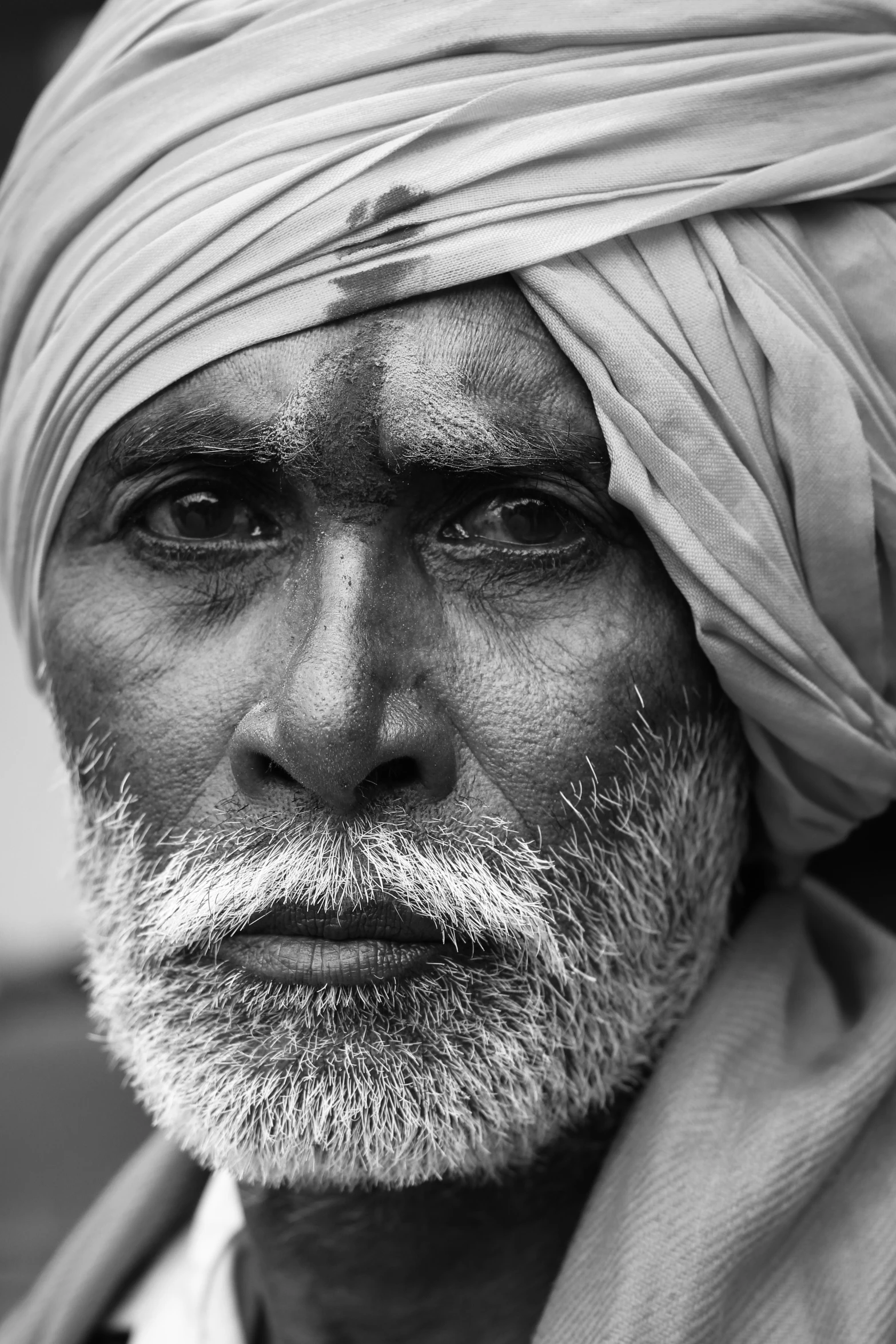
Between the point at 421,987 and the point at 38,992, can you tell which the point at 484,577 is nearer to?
the point at 421,987

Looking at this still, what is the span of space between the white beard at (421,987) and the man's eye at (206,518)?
35 centimetres

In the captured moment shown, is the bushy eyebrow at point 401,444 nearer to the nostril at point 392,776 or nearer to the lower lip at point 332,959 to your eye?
the nostril at point 392,776

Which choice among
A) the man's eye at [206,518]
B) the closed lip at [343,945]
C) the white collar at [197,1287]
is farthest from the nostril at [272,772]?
the white collar at [197,1287]

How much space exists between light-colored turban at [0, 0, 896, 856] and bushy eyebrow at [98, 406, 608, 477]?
0.06 meters

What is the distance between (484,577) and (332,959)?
0.49m

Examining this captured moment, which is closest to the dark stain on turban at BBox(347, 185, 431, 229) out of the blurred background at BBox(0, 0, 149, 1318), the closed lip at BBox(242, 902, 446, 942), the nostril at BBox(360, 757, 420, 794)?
the nostril at BBox(360, 757, 420, 794)

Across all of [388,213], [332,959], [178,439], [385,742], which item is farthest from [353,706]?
[388,213]

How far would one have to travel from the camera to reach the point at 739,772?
209 centimetres

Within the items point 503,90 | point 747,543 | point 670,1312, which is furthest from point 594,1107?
point 503,90

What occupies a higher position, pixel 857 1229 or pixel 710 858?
pixel 710 858

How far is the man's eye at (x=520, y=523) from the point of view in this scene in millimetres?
1866

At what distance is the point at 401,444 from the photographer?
1.76 m

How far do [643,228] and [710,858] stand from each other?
32.4 inches

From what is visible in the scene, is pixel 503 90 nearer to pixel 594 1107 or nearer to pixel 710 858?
pixel 710 858
